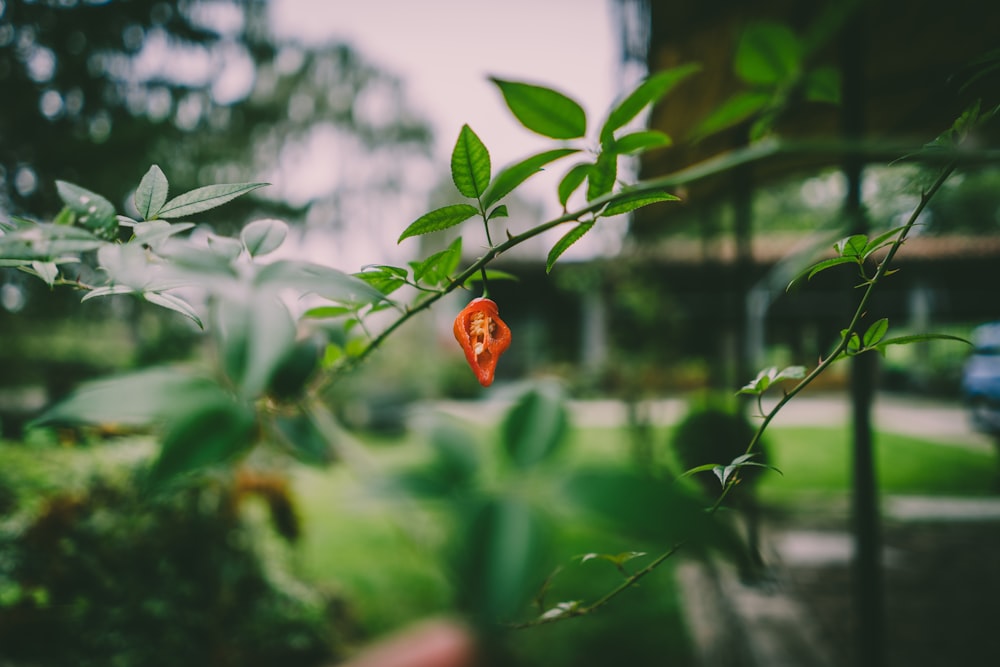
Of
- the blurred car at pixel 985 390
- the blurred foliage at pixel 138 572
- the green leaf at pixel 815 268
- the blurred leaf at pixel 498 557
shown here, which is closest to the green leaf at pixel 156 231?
the blurred leaf at pixel 498 557

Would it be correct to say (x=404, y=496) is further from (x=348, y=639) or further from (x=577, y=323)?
(x=577, y=323)

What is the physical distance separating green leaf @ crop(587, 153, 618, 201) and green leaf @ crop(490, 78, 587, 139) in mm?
24

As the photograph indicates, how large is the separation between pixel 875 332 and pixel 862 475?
A: 0.89m

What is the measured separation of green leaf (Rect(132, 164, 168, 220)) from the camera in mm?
359

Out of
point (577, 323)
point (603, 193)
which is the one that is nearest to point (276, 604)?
point (603, 193)

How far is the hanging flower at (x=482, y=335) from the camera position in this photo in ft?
1.22

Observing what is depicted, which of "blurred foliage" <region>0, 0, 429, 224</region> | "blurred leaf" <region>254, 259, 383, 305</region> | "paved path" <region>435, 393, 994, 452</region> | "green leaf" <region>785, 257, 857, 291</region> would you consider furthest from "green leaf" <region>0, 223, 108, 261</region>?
"paved path" <region>435, 393, 994, 452</region>

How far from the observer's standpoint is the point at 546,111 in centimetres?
37

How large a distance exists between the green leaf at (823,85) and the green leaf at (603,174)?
0.65 feet

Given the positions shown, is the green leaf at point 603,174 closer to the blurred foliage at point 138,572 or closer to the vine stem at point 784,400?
the vine stem at point 784,400

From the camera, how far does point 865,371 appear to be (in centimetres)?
108

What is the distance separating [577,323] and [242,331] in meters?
14.4

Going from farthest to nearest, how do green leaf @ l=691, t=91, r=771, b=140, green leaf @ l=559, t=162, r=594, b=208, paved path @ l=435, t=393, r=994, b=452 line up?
paved path @ l=435, t=393, r=994, b=452, green leaf @ l=691, t=91, r=771, b=140, green leaf @ l=559, t=162, r=594, b=208

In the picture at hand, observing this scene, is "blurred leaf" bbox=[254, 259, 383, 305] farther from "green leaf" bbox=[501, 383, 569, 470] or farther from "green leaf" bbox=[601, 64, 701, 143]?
"green leaf" bbox=[601, 64, 701, 143]
